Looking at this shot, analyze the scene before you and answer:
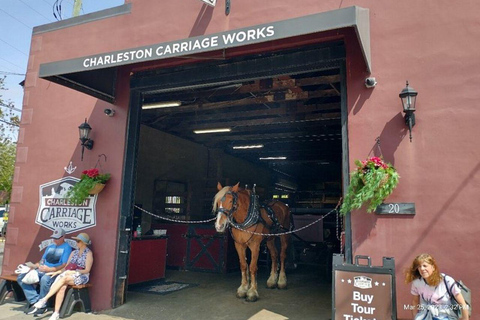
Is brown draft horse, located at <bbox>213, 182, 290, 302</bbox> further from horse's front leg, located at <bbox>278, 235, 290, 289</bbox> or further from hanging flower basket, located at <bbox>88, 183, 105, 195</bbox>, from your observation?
hanging flower basket, located at <bbox>88, 183, 105, 195</bbox>

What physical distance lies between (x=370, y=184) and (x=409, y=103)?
1090 millimetres

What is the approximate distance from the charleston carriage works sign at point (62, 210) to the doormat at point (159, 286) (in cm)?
188

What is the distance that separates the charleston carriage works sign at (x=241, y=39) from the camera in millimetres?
4152

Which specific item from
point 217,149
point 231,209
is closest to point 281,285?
point 231,209

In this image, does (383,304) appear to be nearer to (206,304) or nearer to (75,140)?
(206,304)

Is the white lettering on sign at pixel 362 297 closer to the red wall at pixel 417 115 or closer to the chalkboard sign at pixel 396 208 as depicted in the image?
the red wall at pixel 417 115

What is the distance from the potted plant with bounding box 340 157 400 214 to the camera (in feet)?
13.9

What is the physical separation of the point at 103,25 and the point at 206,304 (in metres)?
5.42

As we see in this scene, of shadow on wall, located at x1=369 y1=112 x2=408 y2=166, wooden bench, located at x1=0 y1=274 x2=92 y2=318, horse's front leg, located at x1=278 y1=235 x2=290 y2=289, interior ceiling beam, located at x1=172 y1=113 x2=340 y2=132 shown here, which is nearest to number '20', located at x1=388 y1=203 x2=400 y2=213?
shadow on wall, located at x1=369 y1=112 x2=408 y2=166

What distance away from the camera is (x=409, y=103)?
14.2ft

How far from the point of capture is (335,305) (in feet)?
13.5

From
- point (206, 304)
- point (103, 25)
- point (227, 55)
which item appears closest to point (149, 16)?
point (103, 25)

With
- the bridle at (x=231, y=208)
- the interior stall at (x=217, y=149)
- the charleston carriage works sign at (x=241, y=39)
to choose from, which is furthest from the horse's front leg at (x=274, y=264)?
the charleston carriage works sign at (x=241, y=39)

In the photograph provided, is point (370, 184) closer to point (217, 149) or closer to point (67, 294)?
point (67, 294)
